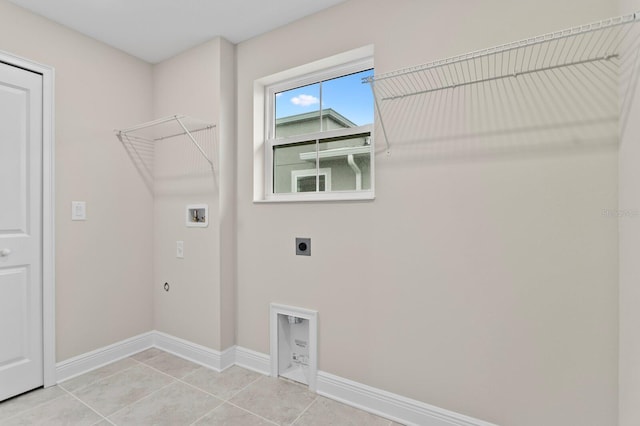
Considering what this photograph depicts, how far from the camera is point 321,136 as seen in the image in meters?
2.05

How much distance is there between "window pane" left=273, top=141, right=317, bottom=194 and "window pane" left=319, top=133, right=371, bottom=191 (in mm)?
91

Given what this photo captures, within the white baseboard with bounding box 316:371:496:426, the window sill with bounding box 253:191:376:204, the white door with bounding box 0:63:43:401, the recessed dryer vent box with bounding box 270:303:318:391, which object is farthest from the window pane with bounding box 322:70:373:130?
the white door with bounding box 0:63:43:401

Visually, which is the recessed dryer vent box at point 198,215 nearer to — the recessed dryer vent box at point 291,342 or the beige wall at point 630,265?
the recessed dryer vent box at point 291,342

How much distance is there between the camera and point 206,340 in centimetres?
229

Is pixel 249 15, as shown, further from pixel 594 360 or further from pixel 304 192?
pixel 594 360

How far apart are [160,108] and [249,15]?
1.13 metres

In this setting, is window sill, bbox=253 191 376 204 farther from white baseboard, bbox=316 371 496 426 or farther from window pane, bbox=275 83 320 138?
white baseboard, bbox=316 371 496 426

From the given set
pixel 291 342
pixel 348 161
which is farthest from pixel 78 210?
pixel 348 161

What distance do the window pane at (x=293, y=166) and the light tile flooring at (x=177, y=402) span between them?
1308mm

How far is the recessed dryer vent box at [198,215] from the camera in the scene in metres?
2.28

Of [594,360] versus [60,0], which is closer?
[594,360]

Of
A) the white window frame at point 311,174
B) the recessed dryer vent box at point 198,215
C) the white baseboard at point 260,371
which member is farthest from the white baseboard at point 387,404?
the recessed dryer vent box at point 198,215

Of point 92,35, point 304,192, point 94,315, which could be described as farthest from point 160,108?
point 94,315

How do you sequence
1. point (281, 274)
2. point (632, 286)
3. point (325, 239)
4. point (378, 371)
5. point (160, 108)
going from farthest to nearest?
1. point (160, 108)
2. point (281, 274)
3. point (325, 239)
4. point (378, 371)
5. point (632, 286)
